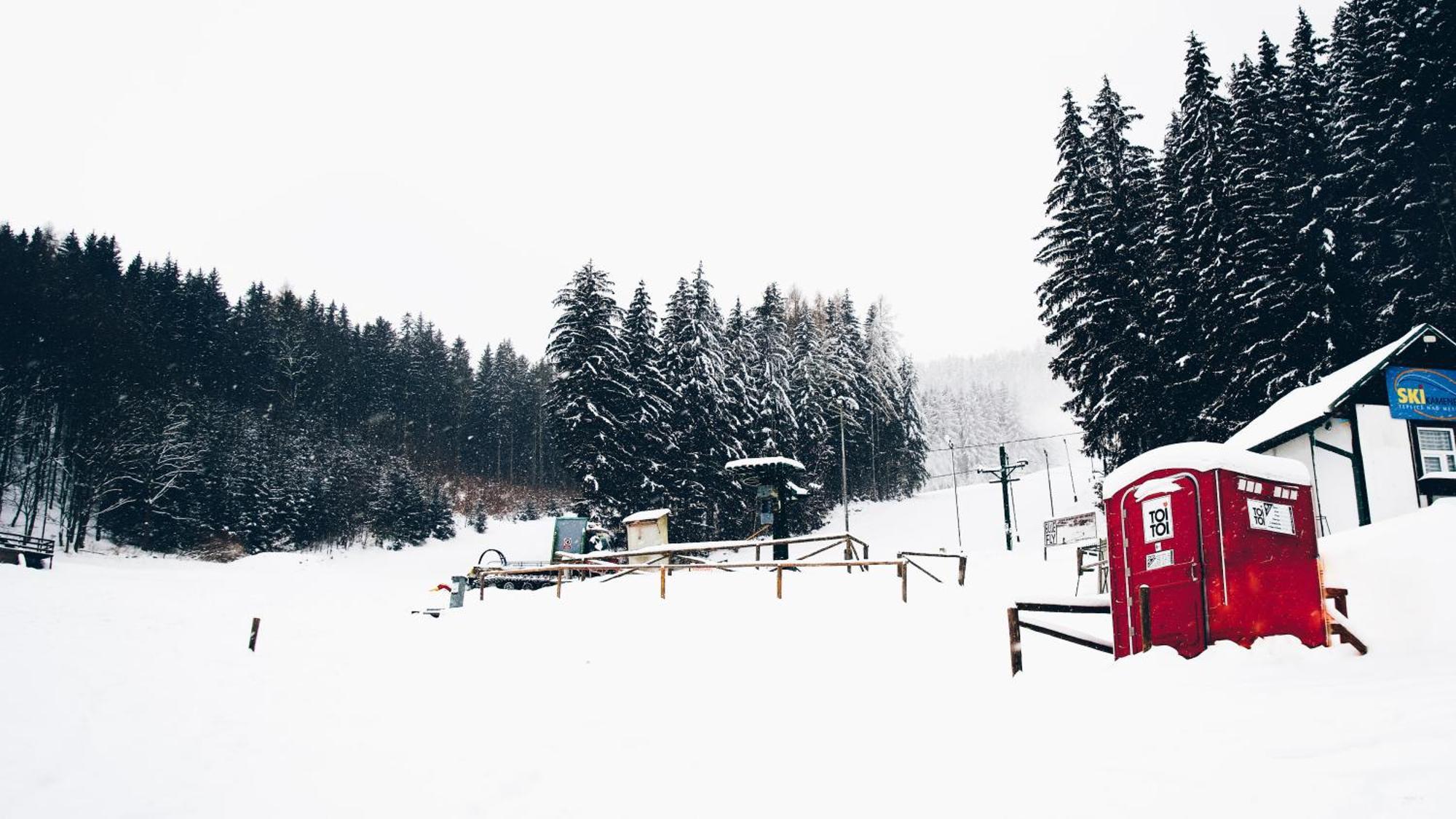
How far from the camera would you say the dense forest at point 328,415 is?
125 ft

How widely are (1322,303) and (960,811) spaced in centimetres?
2553

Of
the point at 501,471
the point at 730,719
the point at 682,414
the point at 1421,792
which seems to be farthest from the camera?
the point at 501,471

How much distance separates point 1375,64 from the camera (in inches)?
1062

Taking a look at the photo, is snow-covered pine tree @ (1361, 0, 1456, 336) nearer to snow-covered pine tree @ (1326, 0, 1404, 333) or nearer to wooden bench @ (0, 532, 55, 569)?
snow-covered pine tree @ (1326, 0, 1404, 333)

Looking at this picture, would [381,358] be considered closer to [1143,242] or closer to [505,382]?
[505,382]

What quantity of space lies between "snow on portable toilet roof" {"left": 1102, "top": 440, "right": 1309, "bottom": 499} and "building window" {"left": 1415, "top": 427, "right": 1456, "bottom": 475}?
48.5 feet

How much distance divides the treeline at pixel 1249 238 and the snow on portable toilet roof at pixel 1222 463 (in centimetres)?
1858

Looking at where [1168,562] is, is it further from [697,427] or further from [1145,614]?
[697,427]

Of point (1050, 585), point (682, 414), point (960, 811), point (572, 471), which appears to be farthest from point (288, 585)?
point (960, 811)

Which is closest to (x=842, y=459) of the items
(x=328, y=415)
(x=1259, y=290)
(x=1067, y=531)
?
(x=1067, y=531)

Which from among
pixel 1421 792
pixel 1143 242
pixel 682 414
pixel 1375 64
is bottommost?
pixel 1421 792

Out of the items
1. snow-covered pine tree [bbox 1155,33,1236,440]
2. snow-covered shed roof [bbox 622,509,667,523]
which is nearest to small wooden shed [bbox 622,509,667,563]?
snow-covered shed roof [bbox 622,509,667,523]

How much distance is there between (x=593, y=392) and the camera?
120 ft

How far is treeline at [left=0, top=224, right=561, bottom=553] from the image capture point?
4375 centimetres
